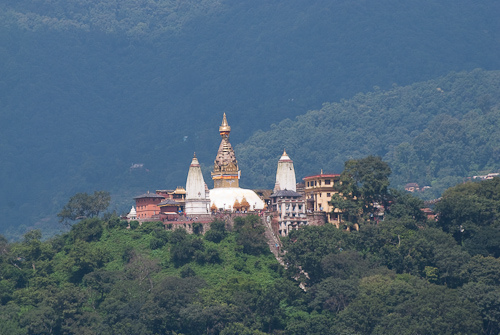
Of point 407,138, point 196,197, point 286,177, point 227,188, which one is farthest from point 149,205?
point 407,138

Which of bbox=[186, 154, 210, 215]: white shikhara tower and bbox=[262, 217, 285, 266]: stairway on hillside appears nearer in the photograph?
bbox=[262, 217, 285, 266]: stairway on hillside

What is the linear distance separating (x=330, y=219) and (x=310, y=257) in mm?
8014

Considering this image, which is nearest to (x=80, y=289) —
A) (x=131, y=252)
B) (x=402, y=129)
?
(x=131, y=252)

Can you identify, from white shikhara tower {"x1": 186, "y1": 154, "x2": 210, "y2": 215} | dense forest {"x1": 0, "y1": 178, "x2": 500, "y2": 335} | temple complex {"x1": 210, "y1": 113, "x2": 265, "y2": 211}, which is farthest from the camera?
temple complex {"x1": 210, "y1": 113, "x2": 265, "y2": 211}

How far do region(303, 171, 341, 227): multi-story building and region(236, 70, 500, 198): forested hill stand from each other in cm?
7379

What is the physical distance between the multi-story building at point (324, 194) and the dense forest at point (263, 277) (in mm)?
3689

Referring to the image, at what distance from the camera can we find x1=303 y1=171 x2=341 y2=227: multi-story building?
8925cm

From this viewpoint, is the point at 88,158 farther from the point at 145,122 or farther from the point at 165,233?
the point at 165,233

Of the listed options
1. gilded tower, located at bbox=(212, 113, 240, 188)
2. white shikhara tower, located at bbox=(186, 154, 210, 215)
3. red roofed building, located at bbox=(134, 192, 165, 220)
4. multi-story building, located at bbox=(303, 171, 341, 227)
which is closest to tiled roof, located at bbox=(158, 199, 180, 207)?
red roofed building, located at bbox=(134, 192, 165, 220)

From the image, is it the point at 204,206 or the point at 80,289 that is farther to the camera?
the point at 204,206

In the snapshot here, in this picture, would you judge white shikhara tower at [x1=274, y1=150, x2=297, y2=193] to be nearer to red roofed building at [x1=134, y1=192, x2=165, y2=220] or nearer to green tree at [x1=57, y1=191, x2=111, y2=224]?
red roofed building at [x1=134, y1=192, x2=165, y2=220]

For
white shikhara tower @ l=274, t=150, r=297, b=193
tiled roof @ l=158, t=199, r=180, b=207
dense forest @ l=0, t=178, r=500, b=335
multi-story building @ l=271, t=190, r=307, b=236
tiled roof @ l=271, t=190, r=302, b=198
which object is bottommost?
dense forest @ l=0, t=178, r=500, b=335

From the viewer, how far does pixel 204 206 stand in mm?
90188

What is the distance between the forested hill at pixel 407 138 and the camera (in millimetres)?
172750
